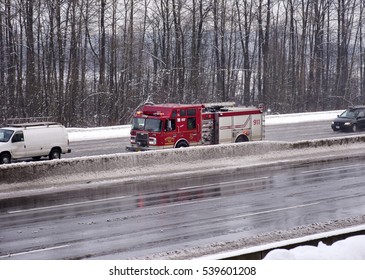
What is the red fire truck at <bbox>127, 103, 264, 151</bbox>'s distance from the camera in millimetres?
30266

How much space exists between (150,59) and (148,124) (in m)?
37.5

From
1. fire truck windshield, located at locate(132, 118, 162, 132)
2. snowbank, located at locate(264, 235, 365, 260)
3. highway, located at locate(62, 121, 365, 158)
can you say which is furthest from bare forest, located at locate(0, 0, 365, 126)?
snowbank, located at locate(264, 235, 365, 260)

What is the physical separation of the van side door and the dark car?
72.7ft

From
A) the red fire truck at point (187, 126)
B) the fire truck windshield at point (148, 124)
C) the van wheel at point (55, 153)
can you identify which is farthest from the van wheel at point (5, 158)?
the fire truck windshield at point (148, 124)

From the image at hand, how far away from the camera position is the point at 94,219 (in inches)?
733

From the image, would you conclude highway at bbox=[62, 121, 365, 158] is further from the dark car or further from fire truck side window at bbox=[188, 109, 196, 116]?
fire truck side window at bbox=[188, 109, 196, 116]

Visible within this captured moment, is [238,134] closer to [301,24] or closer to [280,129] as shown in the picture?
[280,129]

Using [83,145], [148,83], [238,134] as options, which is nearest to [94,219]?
[238,134]

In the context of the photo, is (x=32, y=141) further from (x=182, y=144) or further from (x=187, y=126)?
(x=187, y=126)

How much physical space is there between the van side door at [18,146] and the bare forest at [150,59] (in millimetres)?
20295

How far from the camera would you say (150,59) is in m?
67.4

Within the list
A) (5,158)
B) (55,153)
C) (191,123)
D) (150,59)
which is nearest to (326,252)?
(5,158)
